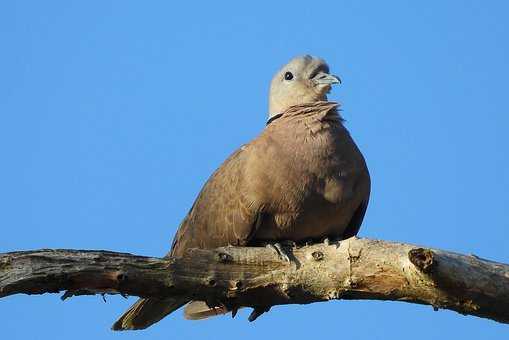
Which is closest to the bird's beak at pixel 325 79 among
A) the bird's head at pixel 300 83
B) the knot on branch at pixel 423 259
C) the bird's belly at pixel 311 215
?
the bird's head at pixel 300 83

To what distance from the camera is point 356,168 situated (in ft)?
26.8

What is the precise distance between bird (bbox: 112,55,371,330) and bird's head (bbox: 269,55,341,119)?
20.1 inches

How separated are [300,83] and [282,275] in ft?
10.1

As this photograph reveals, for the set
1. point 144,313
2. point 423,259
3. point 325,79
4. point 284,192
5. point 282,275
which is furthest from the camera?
point 325,79

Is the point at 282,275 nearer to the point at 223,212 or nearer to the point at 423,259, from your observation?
the point at 423,259

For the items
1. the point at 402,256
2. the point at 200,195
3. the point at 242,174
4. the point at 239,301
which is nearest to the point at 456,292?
the point at 402,256

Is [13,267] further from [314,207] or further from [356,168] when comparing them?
[356,168]

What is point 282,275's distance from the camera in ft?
21.7

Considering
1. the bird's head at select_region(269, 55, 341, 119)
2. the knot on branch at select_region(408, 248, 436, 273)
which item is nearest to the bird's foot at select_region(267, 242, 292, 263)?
the knot on branch at select_region(408, 248, 436, 273)

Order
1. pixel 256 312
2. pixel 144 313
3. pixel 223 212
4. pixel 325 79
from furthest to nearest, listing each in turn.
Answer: pixel 325 79, pixel 223 212, pixel 144 313, pixel 256 312

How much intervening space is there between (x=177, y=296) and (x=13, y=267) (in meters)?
1.23

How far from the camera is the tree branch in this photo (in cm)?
575

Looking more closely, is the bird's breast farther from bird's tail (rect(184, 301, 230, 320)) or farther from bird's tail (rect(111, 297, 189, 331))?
bird's tail (rect(111, 297, 189, 331))

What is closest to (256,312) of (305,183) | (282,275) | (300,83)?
(282,275)
